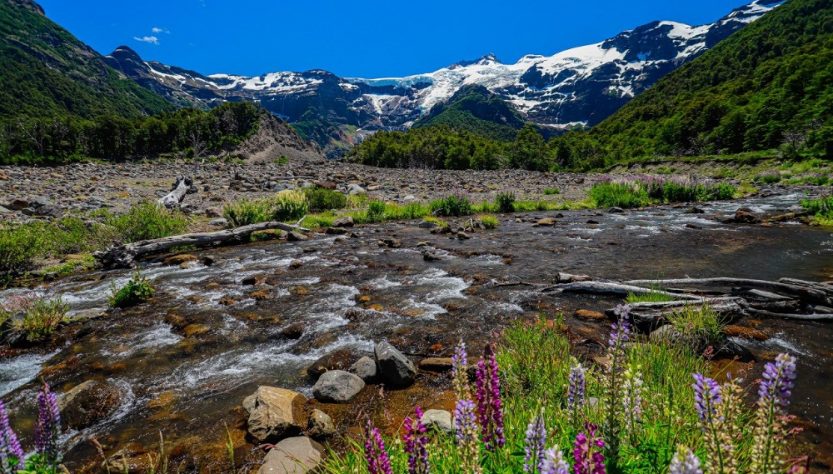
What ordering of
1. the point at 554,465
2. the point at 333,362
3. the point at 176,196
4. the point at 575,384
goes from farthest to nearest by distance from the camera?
the point at 176,196, the point at 333,362, the point at 575,384, the point at 554,465

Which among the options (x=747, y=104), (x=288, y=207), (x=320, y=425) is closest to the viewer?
(x=320, y=425)

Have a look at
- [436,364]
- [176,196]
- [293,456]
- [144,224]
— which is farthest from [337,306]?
[176,196]

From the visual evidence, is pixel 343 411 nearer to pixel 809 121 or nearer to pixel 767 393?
pixel 767 393

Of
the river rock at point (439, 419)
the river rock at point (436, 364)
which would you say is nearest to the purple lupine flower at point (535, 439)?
the river rock at point (439, 419)

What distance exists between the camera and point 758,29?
135375mm

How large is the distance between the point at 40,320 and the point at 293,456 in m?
7.56

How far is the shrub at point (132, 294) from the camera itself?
9.73m

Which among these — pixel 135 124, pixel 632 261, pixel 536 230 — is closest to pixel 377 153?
pixel 135 124

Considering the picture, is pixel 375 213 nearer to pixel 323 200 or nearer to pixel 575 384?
pixel 323 200

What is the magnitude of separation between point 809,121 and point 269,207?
208 feet

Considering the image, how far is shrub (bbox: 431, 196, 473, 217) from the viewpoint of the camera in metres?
25.1

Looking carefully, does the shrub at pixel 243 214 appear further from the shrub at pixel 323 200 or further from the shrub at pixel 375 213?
the shrub at pixel 375 213

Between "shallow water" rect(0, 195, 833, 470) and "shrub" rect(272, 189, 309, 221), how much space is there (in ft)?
16.4

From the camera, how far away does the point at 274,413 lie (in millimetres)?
4895
